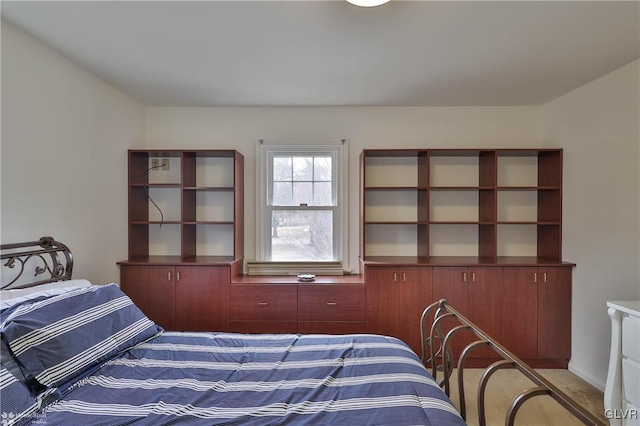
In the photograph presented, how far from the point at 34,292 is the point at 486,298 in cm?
328

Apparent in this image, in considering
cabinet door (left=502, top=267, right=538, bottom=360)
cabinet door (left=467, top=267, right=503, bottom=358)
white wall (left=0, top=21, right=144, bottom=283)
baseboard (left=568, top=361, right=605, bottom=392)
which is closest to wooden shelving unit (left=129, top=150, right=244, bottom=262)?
white wall (left=0, top=21, right=144, bottom=283)

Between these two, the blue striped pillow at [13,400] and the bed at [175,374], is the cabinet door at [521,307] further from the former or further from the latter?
the blue striped pillow at [13,400]

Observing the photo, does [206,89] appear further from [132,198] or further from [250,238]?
[250,238]

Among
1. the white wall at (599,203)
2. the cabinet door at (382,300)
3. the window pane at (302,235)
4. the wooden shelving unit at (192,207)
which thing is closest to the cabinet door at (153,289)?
the wooden shelving unit at (192,207)

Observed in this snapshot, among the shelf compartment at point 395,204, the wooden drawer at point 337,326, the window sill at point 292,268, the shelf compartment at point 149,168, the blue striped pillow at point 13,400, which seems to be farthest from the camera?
the shelf compartment at point 395,204

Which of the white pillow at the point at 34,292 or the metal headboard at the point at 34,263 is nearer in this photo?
the white pillow at the point at 34,292

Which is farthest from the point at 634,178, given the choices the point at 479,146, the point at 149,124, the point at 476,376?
the point at 149,124

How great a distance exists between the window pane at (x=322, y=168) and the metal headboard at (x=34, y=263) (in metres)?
2.21

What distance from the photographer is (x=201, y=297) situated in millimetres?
2900

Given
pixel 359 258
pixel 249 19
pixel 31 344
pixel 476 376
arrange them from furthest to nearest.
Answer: pixel 359 258
pixel 476 376
pixel 249 19
pixel 31 344

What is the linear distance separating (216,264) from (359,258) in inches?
56.6

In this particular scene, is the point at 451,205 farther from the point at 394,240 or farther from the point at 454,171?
the point at 394,240

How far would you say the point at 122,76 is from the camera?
103 inches

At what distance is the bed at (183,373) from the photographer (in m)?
1.17
